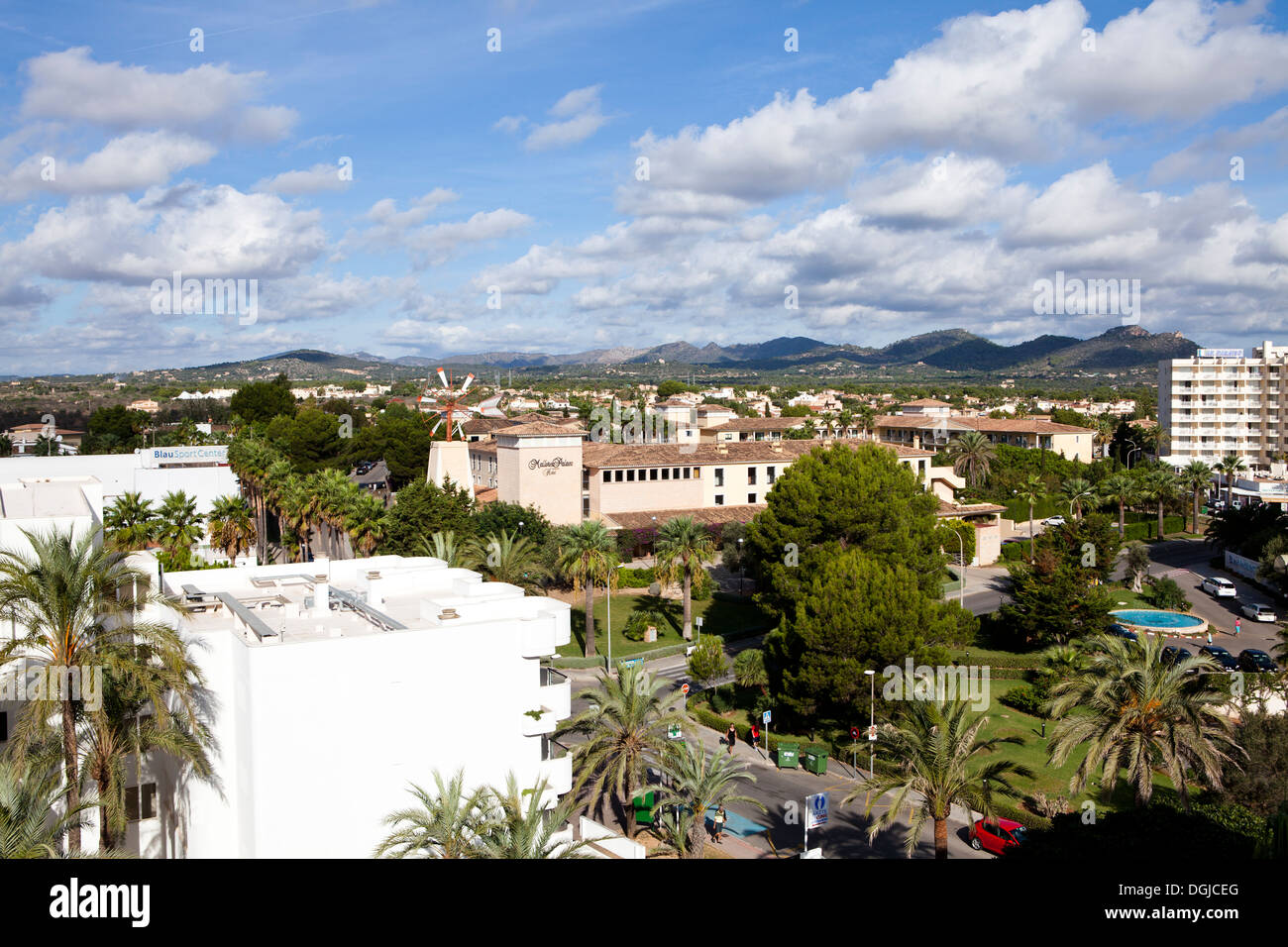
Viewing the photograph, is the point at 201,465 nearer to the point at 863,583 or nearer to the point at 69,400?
the point at 863,583

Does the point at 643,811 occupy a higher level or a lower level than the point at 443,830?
lower

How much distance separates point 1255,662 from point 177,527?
5140 cm

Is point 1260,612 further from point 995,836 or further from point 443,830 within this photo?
point 443,830

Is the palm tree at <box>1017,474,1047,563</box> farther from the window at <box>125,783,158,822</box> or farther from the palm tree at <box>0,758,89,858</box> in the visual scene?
A: the palm tree at <box>0,758,89,858</box>

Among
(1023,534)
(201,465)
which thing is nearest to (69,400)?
(201,465)

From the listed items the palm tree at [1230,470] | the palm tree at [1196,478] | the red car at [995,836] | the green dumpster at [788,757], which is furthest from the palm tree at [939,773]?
the palm tree at [1230,470]

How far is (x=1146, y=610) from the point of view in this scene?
52000 mm

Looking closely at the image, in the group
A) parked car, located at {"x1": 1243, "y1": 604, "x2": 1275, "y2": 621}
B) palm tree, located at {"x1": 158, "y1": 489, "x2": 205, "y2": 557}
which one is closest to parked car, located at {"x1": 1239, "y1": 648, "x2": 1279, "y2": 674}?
parked car, located at {"x1": 1243, "y1": 604, "x2": 1275, "y2": 621}

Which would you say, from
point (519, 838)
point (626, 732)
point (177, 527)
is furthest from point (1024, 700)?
point (177, 527)

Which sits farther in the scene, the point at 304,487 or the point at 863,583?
the point at 304,487

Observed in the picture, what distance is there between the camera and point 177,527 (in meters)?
48.7

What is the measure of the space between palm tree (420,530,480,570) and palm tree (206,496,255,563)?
34.1 ft
